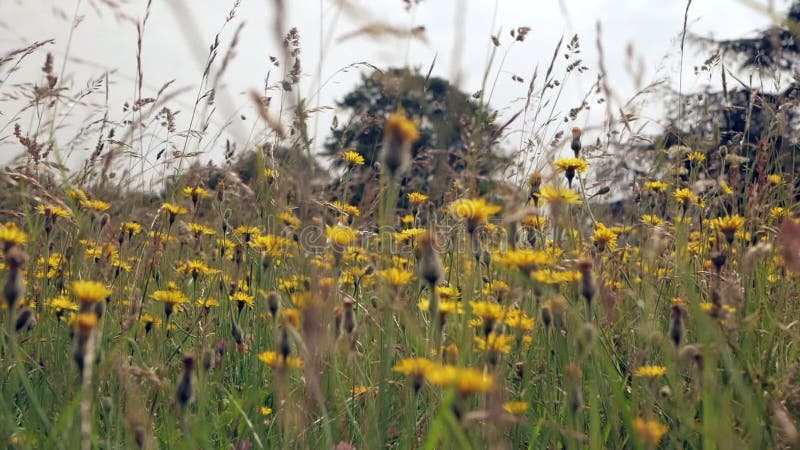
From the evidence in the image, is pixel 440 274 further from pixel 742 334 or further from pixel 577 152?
pixel 577 152

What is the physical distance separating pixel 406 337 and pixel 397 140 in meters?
1.00

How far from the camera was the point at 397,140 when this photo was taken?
111 centimetres

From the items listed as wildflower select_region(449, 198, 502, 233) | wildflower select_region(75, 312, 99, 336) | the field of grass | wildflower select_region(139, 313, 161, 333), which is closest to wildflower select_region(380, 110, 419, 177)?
the field of grass

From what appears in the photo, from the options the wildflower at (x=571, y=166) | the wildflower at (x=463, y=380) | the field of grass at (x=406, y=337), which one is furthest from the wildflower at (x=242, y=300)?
the wildflower at (x=463, y=380)

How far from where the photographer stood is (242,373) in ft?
7.09

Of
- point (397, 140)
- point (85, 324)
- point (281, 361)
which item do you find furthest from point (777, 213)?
point (85, 324)

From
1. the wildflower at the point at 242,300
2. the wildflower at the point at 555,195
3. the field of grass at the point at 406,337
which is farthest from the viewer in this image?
the wildflower at the point at 242,300

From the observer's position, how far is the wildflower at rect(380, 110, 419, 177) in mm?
1072

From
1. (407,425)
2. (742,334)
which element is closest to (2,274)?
(407,425)

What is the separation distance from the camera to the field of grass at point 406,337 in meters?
1.17

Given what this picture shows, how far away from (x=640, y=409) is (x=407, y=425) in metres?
0.62

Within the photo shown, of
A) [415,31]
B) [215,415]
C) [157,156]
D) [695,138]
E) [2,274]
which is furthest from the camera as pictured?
[695,138]

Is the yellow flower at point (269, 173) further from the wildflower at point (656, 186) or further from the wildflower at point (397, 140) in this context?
the wildflower at point (656, 186)

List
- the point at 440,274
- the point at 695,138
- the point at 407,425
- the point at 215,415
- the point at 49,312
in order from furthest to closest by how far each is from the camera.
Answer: the point at 695,138 → the point at 49,312 → the point at 215,415 → the point at 407,425 → the point at 440,274
